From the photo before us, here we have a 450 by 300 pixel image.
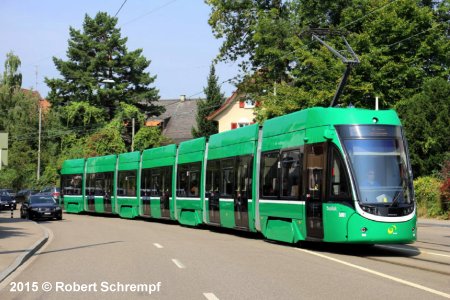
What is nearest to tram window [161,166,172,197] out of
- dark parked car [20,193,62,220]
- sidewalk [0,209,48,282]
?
sidewalk [0,209,48,282]

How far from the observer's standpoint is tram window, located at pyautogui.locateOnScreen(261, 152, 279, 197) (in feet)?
59.2

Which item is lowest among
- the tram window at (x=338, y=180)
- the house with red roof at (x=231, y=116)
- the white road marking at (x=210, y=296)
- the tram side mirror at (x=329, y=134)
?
the white road marking at (x=210, y=296)

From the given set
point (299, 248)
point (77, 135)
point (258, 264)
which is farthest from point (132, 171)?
point (77, 135)

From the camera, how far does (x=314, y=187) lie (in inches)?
621

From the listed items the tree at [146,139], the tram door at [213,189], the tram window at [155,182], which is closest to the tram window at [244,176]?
the tram door at [213,189]

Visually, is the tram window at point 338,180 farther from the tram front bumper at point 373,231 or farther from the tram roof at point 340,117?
the tram roof at point 340,117

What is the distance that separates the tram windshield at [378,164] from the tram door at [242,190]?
5313 millimetres

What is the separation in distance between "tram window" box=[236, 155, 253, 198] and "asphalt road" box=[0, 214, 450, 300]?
173 centimetres

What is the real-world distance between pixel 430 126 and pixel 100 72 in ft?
147

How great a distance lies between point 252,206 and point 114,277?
331 inches

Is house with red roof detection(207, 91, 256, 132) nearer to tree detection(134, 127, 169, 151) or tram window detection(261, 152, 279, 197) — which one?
tree detection(134, 127, 169, 151)

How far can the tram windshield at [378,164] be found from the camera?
48.4 feet

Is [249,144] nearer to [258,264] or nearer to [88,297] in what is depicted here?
[258,264]

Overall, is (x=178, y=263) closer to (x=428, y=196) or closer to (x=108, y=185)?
(x=428, y=196)
